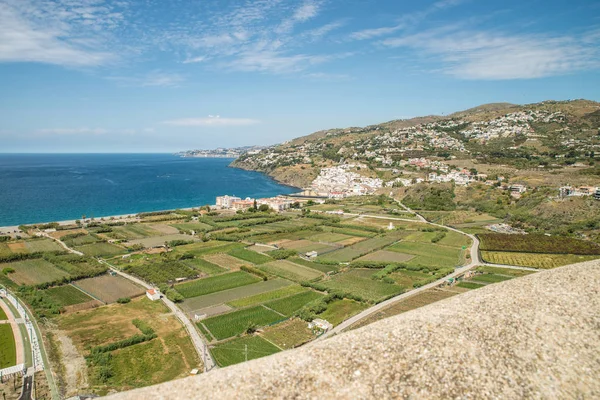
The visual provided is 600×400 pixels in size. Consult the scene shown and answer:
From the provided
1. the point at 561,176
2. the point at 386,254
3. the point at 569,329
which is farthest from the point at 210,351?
the point at 561,176

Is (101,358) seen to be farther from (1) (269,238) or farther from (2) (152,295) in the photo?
(1) (269,238)

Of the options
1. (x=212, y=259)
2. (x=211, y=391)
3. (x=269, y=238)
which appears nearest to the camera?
(x=211, y=391)

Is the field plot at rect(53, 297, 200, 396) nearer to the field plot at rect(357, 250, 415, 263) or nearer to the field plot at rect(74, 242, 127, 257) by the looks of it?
the field plot at rect(74, 242, 127, 257)

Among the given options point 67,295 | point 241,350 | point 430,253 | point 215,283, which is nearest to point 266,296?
point 215,283

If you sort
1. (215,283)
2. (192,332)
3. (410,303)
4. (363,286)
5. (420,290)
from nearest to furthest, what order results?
1. (192,332)
2. (410,303)
3. (420,290)
4. (363,286)
5. (215,283)

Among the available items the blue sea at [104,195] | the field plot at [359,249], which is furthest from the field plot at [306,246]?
the blue sea at [104,195]

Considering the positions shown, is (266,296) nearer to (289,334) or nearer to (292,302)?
(292,302)

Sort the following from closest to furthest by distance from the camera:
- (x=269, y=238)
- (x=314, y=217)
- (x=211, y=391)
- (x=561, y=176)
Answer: (x=211, y=391)
(x=269, y=238)
(x=314, y=217)
(x=561, y=176)
